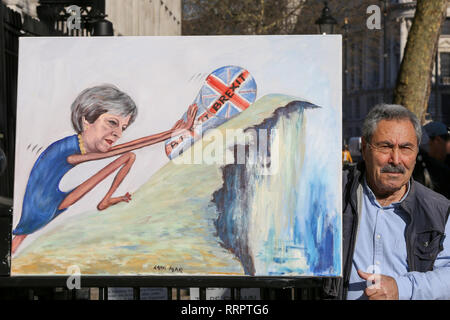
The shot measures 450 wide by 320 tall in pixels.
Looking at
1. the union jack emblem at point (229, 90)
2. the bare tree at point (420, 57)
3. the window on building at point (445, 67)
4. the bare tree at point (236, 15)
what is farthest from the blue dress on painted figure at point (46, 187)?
the window on building at point (445, 67)

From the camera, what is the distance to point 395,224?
10.6 feet

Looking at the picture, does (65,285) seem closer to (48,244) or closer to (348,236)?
(48,244)

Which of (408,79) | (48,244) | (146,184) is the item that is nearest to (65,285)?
(48,244)

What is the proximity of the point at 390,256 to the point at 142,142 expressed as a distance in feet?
4.09

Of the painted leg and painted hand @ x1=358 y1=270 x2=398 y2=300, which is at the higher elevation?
the painted leg

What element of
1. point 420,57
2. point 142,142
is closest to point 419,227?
point 142,142

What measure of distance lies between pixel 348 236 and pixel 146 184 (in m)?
0.98

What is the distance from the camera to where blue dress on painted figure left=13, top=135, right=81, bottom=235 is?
12.8ft

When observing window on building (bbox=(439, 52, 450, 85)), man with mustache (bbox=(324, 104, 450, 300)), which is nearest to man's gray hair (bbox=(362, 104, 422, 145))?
man with mustache (bbox=(324, 104, 450, 300))

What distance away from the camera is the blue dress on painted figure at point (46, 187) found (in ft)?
12.8

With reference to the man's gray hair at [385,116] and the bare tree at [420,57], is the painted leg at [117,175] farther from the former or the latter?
the bare tree at [420,57]

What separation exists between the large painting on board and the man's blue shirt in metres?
0.49

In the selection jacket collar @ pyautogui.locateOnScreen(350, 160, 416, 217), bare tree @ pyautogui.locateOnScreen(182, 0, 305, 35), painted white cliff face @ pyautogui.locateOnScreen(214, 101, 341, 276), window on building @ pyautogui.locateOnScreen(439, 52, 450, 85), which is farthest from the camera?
window on building @ pyautogui.locateOnScreen(439, 52, 450, 85)
